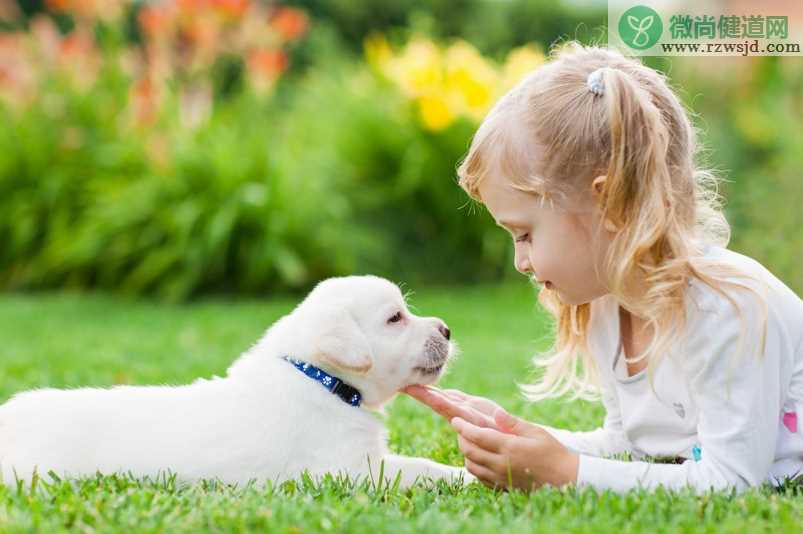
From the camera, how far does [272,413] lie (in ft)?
10.5

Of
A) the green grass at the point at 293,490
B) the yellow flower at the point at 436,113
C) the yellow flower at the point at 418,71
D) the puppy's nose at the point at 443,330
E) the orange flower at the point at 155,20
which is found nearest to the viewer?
the green grass at the point at 293,490

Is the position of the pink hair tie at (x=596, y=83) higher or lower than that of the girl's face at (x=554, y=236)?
higher

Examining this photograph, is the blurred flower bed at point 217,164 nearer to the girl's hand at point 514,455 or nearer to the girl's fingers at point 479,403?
the girl's fingers at point 479,403

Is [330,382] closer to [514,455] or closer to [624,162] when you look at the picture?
[514,455]

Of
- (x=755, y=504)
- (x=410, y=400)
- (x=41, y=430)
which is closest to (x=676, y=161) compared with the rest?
(x=755, y=504)

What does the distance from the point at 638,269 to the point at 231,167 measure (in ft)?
22.2

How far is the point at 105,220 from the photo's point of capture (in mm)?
9297

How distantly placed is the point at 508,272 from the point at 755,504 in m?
7.94

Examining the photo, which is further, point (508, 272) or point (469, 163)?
point (508, 272)

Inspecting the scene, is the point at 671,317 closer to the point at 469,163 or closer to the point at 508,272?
the point at 469,163

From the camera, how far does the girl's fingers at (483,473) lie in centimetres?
305

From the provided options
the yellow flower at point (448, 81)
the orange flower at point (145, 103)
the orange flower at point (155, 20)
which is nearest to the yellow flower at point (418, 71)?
the yellow flower at point (448, 81)

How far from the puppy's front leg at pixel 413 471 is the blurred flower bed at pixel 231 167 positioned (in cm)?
570

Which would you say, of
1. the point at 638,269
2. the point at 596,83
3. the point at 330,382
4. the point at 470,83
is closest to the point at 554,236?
the point at 638,269
